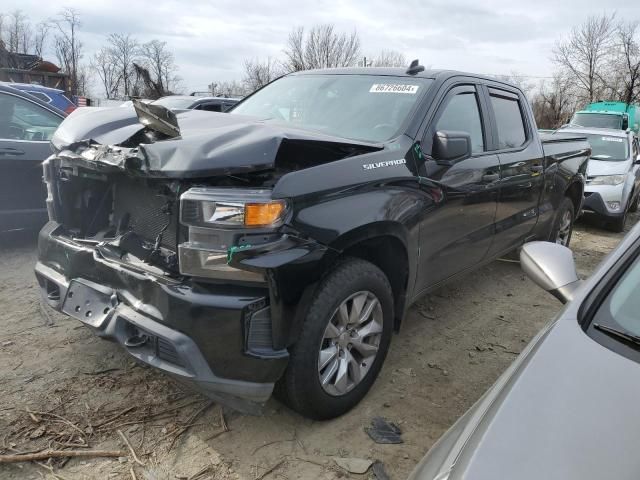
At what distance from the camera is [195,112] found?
3227 millimetres

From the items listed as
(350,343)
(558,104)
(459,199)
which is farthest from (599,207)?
(558,104)

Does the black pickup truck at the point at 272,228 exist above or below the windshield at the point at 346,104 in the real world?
below

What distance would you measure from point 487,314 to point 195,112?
2891 mm

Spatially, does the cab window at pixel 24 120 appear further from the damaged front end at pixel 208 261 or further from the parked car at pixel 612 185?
the parked car at pixel 612 185

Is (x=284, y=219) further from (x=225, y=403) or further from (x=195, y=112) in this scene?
(x=195, y=112)

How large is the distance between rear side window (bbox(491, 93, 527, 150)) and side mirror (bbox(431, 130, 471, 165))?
1137 millimetres

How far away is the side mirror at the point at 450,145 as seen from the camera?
9.48 feet

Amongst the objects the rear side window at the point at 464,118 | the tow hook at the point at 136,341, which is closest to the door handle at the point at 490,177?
the rear side window at the point at 464,118

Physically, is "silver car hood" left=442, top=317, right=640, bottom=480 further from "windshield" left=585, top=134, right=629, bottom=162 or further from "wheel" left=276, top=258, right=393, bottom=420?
"windshield" left=585, top=134, right=629, bottom=162

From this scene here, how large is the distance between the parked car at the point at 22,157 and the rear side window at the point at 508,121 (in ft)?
13.7

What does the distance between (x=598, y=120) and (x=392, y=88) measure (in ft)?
48.6

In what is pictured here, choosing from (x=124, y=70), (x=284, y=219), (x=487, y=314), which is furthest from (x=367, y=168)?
(x=124, y=70)

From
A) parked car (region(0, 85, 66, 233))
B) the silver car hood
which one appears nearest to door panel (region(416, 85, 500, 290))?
the silver car hood

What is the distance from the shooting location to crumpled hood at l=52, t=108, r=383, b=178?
84.3 inches
